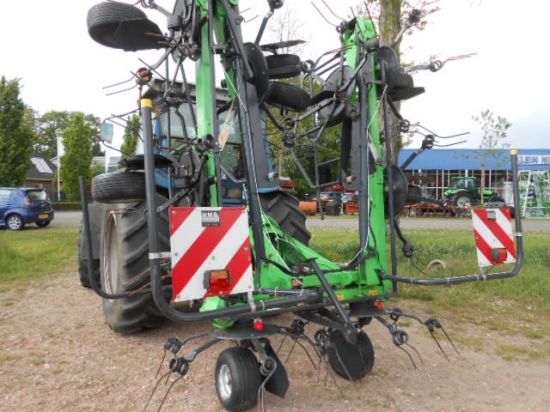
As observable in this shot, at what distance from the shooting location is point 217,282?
7.95 ft

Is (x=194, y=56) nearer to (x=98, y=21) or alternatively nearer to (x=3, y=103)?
(x=98, y=21)

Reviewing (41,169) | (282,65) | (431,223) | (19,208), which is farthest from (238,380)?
(41,169)

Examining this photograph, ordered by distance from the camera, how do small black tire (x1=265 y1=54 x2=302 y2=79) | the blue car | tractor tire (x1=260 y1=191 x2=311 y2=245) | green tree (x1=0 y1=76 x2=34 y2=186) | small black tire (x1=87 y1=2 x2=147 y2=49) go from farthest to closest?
green tree (x1=0 y1=76 x2=34 y2=186), the blue car, tractor tire (x1=260 y1=191 x2=311 y2=245), small black tire (x1=265 y1=54 x2=302 y2=79), small black tire (x1=87 y1=2 x2=147 y2=49)

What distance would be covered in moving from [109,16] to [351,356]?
2801 millimetres

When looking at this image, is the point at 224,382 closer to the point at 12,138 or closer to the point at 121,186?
the point at 121,186

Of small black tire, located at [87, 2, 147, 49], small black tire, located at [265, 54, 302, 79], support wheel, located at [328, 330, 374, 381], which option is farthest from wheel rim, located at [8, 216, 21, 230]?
support wheel, located at [328, 330, 374, 381]

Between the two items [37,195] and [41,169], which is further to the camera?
[41,169]

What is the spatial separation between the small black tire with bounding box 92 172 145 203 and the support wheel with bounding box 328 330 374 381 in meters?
1.79

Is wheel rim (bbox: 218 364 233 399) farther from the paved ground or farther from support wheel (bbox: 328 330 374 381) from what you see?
the paved ground

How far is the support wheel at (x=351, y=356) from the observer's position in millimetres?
3162

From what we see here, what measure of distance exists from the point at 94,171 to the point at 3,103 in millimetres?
15325

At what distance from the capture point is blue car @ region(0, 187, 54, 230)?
1619cm

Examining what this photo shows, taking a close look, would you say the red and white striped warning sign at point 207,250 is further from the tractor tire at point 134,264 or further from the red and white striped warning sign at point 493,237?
the red and white striped warning sign at point 493,237

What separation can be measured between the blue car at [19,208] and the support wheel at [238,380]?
51.7 ft
